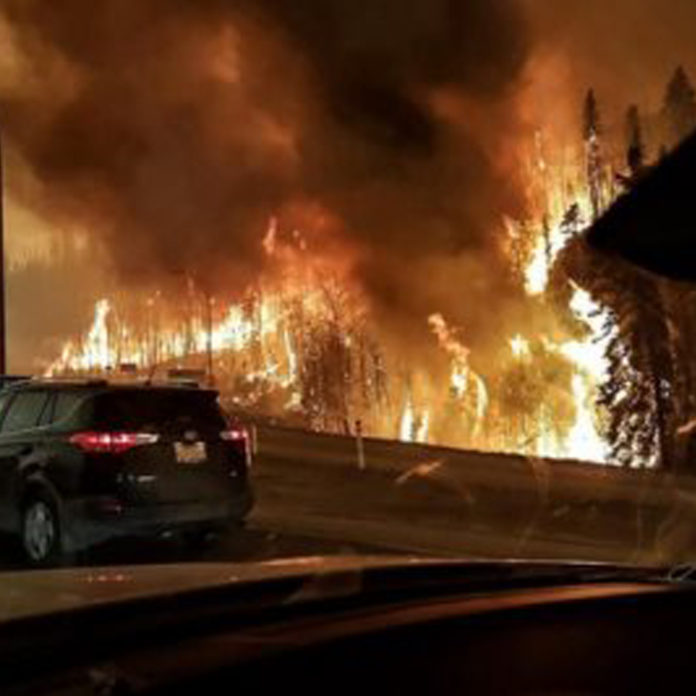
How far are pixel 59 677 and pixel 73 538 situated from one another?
1046 cm

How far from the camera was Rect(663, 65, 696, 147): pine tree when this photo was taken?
160ft

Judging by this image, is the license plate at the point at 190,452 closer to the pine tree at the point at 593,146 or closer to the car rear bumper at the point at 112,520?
the car rear bumper at the point at 112,520

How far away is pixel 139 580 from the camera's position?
3189 millimetres

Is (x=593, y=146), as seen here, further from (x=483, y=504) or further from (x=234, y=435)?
(x=234, y=435)

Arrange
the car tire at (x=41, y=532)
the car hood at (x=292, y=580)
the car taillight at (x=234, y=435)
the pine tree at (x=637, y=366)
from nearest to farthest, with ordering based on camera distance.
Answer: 1. the car hood at (x=292, y=580)
2. the car tire at (x=41, y=532)
3. the car taillight at (x=234, y=435)
4. the pine tree at (x=637, y=366)

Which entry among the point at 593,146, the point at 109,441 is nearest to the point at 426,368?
Result: the point at 593,146

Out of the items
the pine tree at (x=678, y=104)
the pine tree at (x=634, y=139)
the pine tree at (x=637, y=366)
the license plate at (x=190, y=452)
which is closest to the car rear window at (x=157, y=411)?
the license plate at (x=190, y=452)

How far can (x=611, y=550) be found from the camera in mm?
13859

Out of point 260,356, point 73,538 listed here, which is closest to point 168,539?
point 73,538

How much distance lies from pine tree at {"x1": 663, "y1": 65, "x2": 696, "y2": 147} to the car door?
3784 centimetres

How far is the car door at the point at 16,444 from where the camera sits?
13.1 meters

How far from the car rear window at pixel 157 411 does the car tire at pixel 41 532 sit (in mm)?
835

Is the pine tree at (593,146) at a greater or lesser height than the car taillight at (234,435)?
greater

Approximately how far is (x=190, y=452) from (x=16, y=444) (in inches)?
61.7
